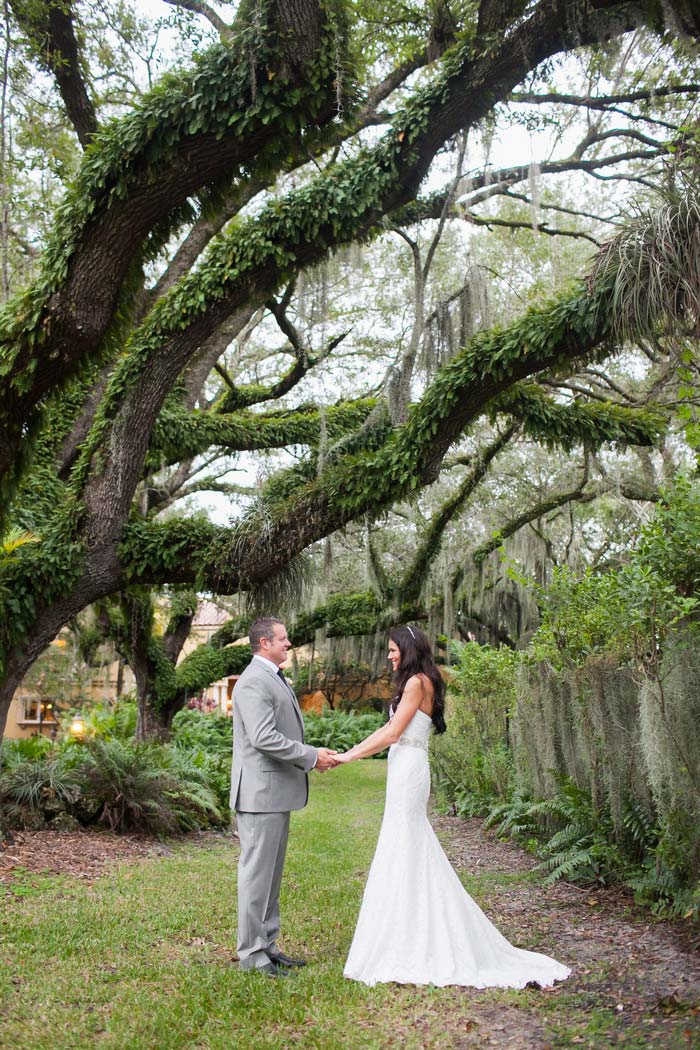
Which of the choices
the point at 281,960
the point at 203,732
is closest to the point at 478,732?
the point at 281,960

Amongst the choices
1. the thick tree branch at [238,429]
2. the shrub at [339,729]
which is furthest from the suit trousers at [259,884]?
the shrub at [339,729]

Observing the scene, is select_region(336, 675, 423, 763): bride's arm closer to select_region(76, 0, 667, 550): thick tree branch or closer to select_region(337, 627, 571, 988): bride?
select_region(337, 627, 571, 988): bride

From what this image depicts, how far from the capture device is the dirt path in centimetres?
350

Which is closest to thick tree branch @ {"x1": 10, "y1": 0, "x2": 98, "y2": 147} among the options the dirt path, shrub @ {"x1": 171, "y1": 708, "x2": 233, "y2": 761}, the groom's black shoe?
the groom's black shoe

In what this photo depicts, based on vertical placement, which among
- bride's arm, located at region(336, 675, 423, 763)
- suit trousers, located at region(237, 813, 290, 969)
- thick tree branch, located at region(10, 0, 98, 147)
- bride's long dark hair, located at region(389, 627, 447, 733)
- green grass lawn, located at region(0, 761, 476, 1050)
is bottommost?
green grass lawn, located at region(0, 761, 476, 1050)

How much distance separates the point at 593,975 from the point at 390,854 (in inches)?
44.7

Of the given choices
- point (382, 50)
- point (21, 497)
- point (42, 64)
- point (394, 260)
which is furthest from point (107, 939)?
point (394, 260)

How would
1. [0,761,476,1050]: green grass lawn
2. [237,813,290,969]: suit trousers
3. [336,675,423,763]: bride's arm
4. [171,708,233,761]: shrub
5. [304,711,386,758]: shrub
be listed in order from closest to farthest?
[0,761,476,1050]: green grass lawn < [237,813,290,969]: suit trousers < [336,675,423,763]: bride's arm < [171,708,233,761]: shrub < [304,711,386,758]: shrub

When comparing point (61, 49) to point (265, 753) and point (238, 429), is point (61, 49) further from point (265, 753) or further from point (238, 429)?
point (265, 753)

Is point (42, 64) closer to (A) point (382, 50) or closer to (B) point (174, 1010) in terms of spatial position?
(A) point (382, 50)

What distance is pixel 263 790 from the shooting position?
458cm

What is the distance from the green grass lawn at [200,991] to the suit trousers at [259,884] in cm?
15

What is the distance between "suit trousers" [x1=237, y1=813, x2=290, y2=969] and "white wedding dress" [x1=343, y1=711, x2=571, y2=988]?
0.45 m

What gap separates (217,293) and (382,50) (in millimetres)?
4771
